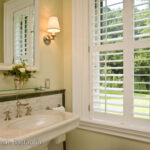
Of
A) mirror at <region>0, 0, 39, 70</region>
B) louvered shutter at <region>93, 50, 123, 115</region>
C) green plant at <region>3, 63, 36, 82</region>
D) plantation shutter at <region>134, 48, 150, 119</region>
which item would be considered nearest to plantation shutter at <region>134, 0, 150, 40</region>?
plantation shutter at <region>134, 48, 150, 119</region>

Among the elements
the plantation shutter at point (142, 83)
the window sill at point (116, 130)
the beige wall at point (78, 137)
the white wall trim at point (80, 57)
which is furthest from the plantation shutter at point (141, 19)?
the window sill at point (116, 130)

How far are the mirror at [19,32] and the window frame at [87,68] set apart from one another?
0.46m

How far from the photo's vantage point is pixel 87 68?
171 centimetres

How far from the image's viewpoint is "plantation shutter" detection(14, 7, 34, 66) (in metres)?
1.39

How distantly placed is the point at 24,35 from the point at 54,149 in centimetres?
129

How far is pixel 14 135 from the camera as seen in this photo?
886 millimetres

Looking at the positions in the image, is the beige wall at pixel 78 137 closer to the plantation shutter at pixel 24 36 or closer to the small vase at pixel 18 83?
the plantation shutter at pixel 24 36

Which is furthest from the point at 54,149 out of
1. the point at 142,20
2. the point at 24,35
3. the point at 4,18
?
the point at 142,20

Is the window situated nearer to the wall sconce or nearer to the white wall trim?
the white wall trim

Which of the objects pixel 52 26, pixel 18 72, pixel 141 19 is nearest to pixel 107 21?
pixel 141 19

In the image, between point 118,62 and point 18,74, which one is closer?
point 18,74

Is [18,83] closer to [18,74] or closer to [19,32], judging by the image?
[18,74]

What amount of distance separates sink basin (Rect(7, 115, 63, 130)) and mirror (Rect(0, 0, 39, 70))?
0.49 meters

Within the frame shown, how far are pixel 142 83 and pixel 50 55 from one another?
3.38ft
